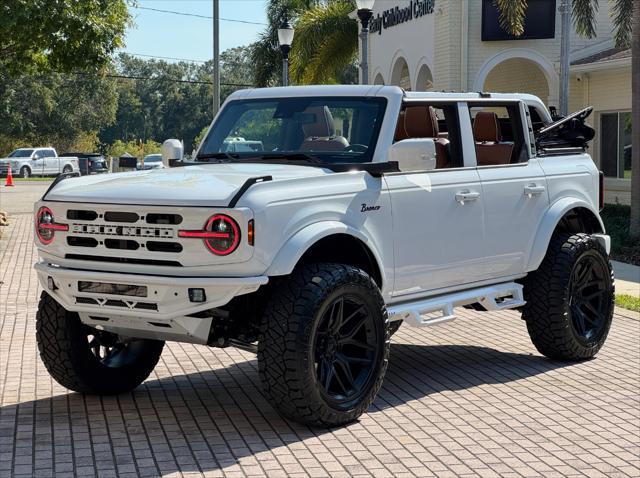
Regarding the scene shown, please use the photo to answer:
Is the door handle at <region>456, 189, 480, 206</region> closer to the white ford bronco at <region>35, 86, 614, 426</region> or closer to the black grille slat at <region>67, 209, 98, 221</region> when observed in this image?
the white ford bronco at <region>35, 86, 614, 426</region>

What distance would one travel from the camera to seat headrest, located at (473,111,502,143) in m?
9.15

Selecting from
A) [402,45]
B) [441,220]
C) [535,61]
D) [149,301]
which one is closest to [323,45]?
[402,45]

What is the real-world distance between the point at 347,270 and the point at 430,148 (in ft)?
3.31

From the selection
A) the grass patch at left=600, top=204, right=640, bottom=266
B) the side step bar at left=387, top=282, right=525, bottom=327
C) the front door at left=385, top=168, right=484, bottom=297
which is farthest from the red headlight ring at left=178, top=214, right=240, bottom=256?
the grass patch at left=600, top=204, right=640, bottom=266

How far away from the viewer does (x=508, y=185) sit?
8680 mm

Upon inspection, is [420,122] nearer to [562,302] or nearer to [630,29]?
[562,302]

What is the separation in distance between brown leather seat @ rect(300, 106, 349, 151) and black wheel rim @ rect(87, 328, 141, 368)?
181 centimetres

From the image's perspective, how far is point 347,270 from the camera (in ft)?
22.8

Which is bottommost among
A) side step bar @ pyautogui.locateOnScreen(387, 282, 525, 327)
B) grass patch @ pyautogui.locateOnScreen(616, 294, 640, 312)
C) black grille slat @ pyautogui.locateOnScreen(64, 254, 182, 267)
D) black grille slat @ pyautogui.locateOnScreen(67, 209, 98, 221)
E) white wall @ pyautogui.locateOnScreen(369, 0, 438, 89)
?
grass patch @ pyautogui.locateOnScreen(616, 294, 640, 312)

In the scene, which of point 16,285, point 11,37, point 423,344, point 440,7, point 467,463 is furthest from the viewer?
point 440,7

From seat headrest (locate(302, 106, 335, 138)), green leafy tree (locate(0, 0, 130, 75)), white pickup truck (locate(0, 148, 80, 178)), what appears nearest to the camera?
seat headrest (locate(302, 106, 335, 138))

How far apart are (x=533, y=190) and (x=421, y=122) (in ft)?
3.63

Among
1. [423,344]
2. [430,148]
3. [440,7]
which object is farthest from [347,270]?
[440,7]

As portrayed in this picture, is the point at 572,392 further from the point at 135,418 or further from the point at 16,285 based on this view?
the point at 16,285
